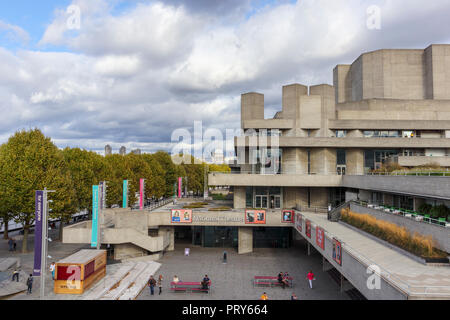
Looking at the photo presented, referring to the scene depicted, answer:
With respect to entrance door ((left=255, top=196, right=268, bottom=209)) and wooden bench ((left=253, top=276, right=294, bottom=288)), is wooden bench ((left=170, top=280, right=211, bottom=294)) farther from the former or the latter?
entrance door ((left=255, top=196, right=268, bottom=209))

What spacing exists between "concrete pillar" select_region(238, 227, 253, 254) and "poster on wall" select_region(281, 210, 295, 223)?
5179mm

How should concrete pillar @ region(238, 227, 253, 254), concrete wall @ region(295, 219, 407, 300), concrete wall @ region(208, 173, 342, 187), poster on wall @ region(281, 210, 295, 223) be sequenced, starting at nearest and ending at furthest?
concrete wall @ region(295, 219, 407, 300)
poster on wall @ region(281, 210, 295, 223)
concrete pillar @ region(238, 227, 253, 254)
concrete wall @ region(208, 173, 342, 187)

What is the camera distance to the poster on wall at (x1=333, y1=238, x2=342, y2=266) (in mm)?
17883

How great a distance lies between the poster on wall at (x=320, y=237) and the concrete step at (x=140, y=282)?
15.6 m

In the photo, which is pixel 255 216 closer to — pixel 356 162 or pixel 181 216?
pixel 181 216

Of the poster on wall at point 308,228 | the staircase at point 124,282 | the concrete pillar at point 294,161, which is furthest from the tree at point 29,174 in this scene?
the concrete pillar at point 294,161

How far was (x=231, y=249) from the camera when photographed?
41.6 m

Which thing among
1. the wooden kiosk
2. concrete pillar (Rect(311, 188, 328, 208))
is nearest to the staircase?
the wooden kiosk

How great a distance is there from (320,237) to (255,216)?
50.0 ft

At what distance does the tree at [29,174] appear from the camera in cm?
3281

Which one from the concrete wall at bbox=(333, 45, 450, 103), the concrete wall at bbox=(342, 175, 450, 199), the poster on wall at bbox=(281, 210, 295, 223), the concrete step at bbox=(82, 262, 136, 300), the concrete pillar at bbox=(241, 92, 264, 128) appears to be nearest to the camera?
the concrete wall at bbox=(342, 175, 450, 199)

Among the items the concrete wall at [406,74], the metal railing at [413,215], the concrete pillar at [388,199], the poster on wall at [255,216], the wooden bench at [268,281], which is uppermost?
the concrete wall at [406,74]

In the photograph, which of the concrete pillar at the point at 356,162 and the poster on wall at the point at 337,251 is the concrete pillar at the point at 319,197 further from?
the poster on wall at the point at 337,251
